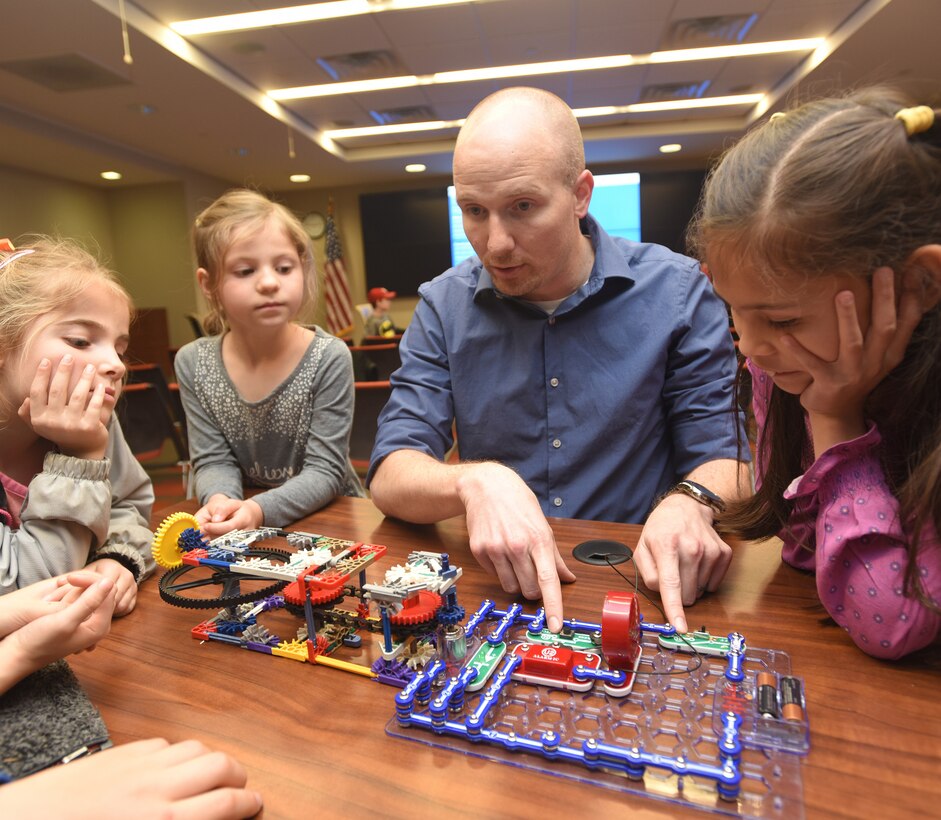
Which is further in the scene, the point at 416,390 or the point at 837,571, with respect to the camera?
the point at 416,390

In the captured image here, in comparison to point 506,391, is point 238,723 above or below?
below

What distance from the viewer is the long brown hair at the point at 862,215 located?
67 centimetres

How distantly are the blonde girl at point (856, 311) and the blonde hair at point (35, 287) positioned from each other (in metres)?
0.92

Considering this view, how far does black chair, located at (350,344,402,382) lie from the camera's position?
5057 mm

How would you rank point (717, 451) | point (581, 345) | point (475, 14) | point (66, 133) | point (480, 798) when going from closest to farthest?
point (480, 798)
point (717, 451)
point (581, 345)
point (475, 14)
point (66, 133)

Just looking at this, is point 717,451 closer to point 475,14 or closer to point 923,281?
point 923,281

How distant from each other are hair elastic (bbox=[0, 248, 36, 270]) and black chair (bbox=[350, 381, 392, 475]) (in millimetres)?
1997

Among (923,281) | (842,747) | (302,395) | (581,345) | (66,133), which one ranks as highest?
(66,133)

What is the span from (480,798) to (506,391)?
1.00 meters

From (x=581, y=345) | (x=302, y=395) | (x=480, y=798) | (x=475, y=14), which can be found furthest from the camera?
(x=475, y=14)

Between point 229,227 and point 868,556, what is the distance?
1500 mm

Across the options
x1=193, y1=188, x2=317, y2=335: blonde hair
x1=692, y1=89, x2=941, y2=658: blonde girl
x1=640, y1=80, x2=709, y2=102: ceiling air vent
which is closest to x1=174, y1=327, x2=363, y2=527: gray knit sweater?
x1=193, y1=188, x2=317, y2=335: blonde hair

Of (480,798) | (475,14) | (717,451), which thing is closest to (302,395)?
(717,451)

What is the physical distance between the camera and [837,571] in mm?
757
